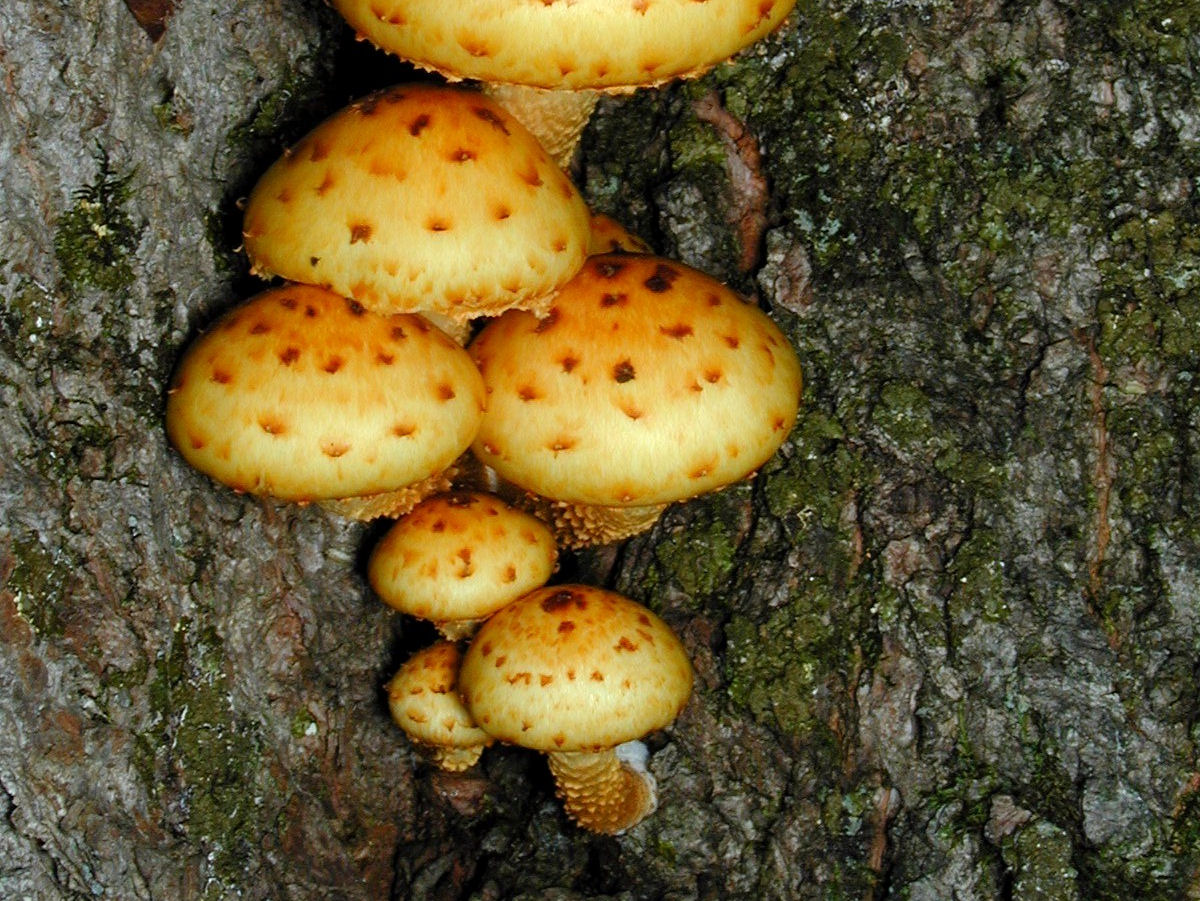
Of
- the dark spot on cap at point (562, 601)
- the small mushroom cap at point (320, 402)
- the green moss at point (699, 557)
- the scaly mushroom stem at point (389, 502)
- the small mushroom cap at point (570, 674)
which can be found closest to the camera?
the small mushroom cap at point (320, 402)

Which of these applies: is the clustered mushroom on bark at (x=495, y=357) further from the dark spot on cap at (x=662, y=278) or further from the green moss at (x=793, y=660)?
the green moss at (x=793, y=660)

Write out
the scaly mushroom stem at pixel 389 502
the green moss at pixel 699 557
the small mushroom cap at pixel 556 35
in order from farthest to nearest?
the green moss at pixel 699 557
the scaly mushroom stem at pixel 389 502
the small mushroom cap at pixel 556 35

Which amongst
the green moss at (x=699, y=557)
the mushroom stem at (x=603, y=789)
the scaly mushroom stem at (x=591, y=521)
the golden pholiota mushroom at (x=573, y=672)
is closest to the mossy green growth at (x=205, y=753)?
the golden pholiota mushroom at (x=573, y=672)

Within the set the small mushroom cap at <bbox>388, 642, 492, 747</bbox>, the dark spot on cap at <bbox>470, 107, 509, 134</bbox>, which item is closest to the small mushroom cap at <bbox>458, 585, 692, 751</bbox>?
the small mushroom cap at <bbox>388, 642, 492, 747</bbox>

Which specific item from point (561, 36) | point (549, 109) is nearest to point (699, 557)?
point (549, 109)

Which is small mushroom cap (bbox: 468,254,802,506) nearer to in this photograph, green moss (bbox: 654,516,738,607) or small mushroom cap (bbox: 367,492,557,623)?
small mushroom cap (bbox: 367,492,557,623)

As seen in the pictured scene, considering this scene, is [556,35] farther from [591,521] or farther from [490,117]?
[591,521]

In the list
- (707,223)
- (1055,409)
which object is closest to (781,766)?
(1055,409)
